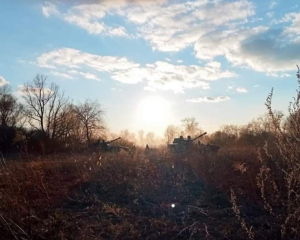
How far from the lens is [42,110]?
57062mm

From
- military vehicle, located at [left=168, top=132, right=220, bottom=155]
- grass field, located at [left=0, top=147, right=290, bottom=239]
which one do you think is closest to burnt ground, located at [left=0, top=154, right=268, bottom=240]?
grass field, located at [left=0, top=147, right=290, bottom=239]

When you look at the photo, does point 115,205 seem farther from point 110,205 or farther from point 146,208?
point 146,208

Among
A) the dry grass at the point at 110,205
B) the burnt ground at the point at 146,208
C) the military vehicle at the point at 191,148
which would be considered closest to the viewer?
the dry grass at the point at 110,205

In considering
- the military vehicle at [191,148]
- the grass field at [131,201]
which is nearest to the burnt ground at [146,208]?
the grass field at [131,201]

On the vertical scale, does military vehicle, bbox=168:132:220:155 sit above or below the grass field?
above

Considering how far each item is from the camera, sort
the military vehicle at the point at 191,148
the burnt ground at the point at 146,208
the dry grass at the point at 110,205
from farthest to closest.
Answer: the military vehicle at the point at 191,148, the burnt ground at the point at 146,208, the dry grass at the point at 110,205

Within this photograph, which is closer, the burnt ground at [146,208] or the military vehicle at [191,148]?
the burnt ground at [146,208]

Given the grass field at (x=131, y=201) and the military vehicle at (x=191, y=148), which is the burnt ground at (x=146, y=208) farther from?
the military vehicle at (x=191, y=148)

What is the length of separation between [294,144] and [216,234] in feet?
8.86

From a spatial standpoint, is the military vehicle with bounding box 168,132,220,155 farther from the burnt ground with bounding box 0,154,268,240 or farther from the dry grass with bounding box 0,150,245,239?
the dry grass with bounding box 0,150,245,239

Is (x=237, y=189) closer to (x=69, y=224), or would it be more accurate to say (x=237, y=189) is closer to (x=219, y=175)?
(x=219, y=175)

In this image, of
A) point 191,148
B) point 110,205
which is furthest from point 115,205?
point 191,148

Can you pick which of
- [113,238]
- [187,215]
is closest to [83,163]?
[187,215]

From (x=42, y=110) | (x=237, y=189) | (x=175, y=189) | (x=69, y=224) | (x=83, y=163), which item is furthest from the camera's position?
(x=42, y=110)
